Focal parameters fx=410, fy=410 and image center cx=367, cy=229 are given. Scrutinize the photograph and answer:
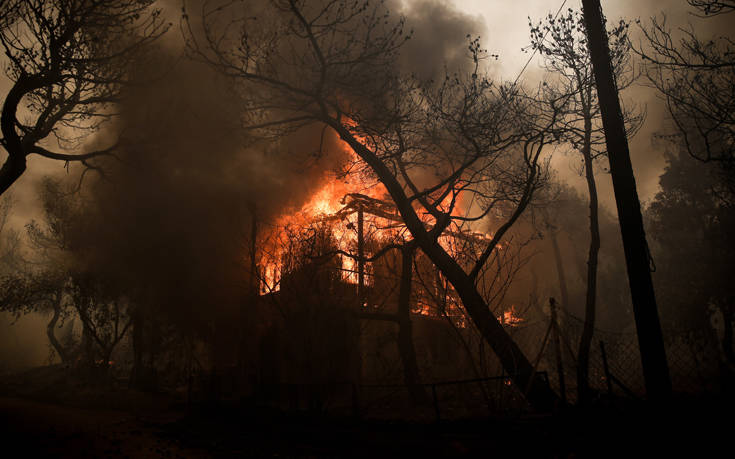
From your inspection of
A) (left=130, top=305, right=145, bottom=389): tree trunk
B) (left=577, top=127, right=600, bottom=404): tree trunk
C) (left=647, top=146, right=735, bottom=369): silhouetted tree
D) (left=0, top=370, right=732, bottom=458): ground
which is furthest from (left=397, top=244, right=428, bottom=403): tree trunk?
(left=130, top=305, right=145, bottom=389): tree trunk

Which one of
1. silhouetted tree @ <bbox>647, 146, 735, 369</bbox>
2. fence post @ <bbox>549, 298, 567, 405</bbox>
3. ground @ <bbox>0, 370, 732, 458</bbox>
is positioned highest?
silhouetted tree @ <bbox>647, 146, 735, 369</bbox>

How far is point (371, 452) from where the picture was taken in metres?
7.00

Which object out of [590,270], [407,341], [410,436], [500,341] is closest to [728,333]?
[590,270]

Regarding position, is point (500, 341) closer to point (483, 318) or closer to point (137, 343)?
point (483, 318)

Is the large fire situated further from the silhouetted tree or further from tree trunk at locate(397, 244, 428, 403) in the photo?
the silhouetted tree

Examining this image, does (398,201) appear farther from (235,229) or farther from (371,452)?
(235,229)

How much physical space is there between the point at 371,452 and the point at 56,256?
116 ft

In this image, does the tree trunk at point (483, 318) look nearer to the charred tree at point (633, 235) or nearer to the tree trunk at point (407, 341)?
the tree trunk at point (407, 341)

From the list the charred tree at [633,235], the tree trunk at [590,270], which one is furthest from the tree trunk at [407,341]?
the charred tree at [633,235]

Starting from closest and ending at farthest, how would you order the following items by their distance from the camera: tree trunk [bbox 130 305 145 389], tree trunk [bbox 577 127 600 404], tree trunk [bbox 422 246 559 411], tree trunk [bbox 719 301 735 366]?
tree trunk [bbox 422 246 559 411]
tree trunk [bbox 577 127 600 404]
tree trunk [bbox 719 301 735 366]
tree trunk [bbox 130 305 145 389]

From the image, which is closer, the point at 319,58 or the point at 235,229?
the point at 319,58

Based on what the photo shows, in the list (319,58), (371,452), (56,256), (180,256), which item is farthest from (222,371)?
(56,256)

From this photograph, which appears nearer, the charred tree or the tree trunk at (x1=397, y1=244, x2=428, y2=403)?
the charred tree

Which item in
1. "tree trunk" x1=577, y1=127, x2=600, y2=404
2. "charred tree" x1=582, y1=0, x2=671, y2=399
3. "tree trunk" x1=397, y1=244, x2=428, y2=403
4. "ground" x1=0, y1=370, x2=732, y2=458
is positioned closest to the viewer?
"charred tree" x1=582, y1=0, x2=671, y2=399
